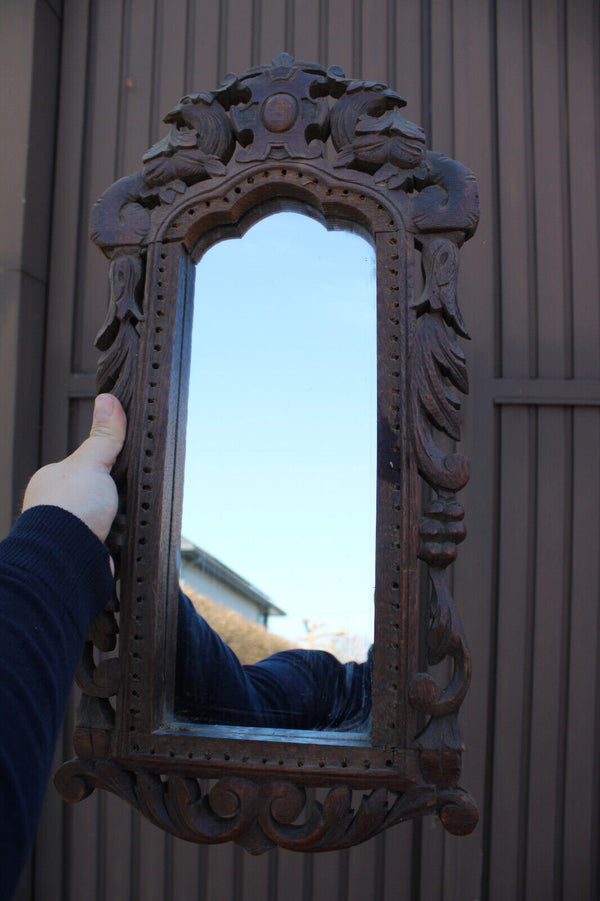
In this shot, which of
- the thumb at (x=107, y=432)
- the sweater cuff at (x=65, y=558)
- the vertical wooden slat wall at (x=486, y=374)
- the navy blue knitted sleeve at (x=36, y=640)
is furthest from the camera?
the vertical wooden slat wall at (x=486, y=374)

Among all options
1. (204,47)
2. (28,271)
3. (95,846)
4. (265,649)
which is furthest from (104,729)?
(204,47)

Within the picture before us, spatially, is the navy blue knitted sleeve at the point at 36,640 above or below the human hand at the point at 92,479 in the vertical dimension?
below

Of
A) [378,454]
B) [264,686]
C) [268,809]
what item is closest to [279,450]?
[378,454]

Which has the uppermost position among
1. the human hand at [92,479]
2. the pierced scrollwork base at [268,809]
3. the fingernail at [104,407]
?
the fingernail at [104,407]

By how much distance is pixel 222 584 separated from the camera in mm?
838

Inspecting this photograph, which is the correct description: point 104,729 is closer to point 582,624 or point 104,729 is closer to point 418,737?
point 418,737

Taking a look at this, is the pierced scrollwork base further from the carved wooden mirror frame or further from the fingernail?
the fingernail

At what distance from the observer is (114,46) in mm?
1390

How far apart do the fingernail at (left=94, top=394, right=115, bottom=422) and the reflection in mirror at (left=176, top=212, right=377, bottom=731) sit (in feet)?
0.31

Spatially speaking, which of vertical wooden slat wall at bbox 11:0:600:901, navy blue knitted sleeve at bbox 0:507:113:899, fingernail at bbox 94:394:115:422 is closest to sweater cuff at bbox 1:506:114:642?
navy blue knitted sleeve at bbox 0:507:113:899

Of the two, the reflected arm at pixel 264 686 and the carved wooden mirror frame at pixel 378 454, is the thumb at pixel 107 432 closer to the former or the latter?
the carved wooden mirror frame at pixel 378 454

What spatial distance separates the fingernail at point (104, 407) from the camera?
2.52 ft

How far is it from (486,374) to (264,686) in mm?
715

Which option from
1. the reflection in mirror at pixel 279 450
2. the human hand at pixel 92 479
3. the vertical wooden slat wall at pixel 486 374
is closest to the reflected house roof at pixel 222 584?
the reflection in mirror at pixel 279 450
